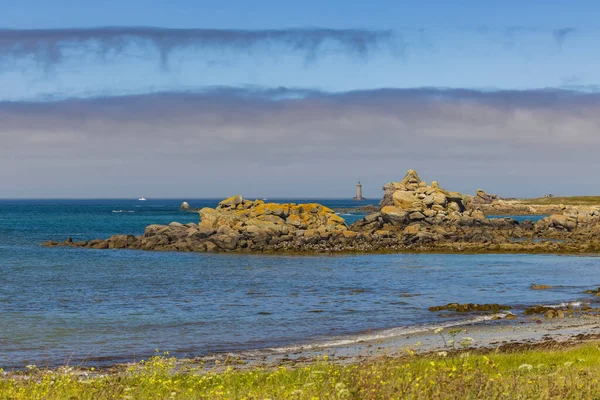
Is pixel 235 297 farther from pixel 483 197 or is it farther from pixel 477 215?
pixel 483 197

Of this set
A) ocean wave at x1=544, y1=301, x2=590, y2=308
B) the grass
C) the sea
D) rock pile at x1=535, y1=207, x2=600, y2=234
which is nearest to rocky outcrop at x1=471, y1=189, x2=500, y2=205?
rock pile at x1=535, y1=207, x2=600, y2=234

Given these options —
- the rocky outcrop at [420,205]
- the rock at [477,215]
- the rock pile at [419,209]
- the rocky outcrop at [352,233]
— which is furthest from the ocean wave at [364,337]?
the rock at [477,215]

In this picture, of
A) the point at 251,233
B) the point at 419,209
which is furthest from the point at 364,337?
the point at 419,209

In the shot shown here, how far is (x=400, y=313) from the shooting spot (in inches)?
1114

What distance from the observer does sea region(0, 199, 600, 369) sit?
2236cm

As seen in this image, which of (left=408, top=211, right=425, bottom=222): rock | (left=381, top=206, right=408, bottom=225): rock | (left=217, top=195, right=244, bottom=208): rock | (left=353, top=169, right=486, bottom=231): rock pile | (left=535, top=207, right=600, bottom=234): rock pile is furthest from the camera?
(left=408, top=211, right=425, bottom=222): rock

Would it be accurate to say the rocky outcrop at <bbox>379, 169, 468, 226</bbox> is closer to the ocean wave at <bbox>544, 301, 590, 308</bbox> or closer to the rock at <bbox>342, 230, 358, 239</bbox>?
the rock at <bbox>342, 230, 358, 239</bbox>

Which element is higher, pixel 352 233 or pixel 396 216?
pixel 396 216

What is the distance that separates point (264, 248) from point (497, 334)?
4199 cm

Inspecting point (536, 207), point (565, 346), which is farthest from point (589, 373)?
point (536, 207)

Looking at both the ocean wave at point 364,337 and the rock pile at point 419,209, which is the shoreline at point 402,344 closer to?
the ocean wave at point 364,337

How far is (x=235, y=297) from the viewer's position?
33656mm

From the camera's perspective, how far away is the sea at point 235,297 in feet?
73.4

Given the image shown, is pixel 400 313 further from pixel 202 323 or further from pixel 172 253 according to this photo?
pixel 172 253
